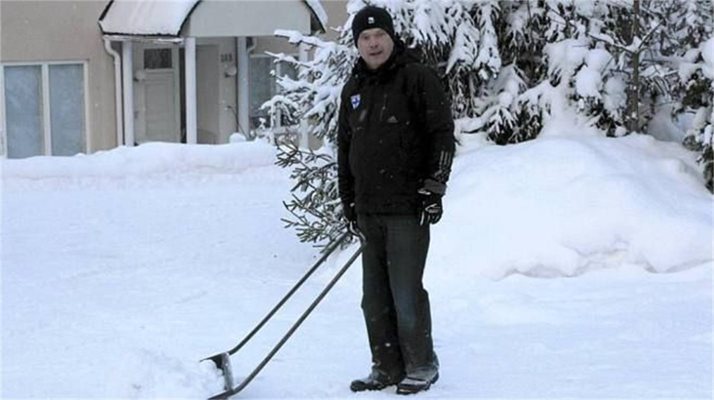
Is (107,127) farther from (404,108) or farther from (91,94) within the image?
(404,108)

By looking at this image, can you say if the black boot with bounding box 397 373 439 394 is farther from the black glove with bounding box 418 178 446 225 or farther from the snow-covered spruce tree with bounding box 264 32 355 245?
the snow-covered spruce tree with bounding box 264 32 355 245

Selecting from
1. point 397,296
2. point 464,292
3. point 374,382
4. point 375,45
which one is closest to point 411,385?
point 374,382

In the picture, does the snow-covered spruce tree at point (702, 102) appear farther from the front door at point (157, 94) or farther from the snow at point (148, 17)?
the front door at point (157, 94)

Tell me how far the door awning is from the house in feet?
0.05

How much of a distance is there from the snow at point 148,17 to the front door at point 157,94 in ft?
3.62

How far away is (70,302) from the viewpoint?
817 centimetres

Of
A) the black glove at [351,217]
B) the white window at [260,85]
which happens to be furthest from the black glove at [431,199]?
the white window at [260,85]

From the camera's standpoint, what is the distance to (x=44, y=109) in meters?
20.5

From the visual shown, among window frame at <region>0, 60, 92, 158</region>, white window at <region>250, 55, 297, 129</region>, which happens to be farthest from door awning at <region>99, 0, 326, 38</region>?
white window at <region>250, 55, 297, 129</region>

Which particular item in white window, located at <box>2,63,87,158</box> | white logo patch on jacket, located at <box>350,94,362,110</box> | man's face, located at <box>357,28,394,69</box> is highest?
man's face, located at <box>357,28,394,69</box>

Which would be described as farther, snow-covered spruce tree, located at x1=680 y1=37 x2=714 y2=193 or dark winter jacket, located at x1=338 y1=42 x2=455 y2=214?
snow-covered spruce tree, located at x1=680 y1=37 x2=714 y2=193

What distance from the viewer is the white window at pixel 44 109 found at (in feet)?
66.3

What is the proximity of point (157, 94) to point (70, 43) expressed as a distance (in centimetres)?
201

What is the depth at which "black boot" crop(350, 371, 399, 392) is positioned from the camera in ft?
19.0
